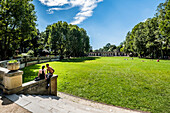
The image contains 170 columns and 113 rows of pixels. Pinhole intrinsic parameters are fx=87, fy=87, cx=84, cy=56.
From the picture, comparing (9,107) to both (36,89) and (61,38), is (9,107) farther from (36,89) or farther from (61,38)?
(61,38)

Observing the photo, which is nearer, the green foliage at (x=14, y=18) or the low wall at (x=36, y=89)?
the low wall at (x=36, y=89)

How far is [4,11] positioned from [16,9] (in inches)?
69.0

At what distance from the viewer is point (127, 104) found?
15.1ft

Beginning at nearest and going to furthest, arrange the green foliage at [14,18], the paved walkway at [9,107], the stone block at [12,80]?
1. the paved walkway at [9,107]
2. the stone block at [12,80]
3. the green foliage at [14,18]

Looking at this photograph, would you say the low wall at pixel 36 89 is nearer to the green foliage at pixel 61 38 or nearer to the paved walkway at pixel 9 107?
the paved walkway at pixel 9 107

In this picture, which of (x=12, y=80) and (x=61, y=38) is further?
(x=61, y=38)

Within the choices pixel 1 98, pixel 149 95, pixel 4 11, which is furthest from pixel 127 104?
pixel 4 11

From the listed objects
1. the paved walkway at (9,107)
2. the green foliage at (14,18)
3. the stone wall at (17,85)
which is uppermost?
the green foliage at (14,18)

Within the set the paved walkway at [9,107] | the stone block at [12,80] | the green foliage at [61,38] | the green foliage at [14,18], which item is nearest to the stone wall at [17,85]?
the stone block at [12,80]

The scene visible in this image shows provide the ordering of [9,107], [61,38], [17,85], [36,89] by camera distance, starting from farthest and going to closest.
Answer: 1. [61,38]
2. [36,89]
3. [17,85]
4. [9,107]

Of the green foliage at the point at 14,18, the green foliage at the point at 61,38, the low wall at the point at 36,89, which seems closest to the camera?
the low wall at the point at 36,89

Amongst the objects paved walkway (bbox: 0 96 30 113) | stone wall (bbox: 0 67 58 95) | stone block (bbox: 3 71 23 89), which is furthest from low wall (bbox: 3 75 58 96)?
paved walkway (bbox: 0 96 30 113)

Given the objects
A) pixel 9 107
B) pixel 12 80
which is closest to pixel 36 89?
pixel 12 80

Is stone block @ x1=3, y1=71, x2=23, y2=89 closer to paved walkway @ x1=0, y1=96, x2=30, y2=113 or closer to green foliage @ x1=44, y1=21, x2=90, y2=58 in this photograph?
paved walkway @ x1=0, y1=96, x2=30, y2=113
